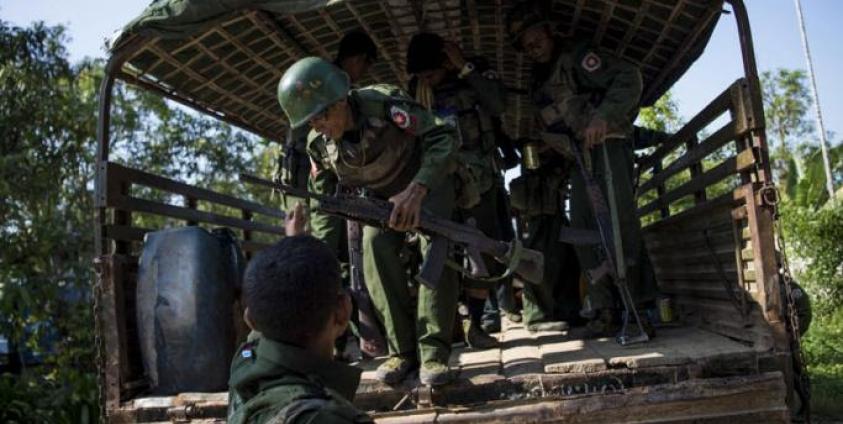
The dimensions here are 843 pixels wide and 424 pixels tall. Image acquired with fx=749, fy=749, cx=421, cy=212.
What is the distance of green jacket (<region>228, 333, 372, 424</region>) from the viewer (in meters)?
1.46

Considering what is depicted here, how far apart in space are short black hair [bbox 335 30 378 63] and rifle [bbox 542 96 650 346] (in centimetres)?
124

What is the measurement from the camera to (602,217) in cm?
407

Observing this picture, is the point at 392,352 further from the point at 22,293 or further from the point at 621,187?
the point at 22,293

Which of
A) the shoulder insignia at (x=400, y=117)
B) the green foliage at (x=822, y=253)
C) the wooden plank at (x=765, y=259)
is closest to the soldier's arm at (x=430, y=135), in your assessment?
the shoulder insignia at (x=400, y=117)

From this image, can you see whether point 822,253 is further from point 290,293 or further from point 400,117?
point 290,293

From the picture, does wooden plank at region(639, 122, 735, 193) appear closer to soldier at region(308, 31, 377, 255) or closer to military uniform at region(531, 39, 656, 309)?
military uniform at region(531, 39, 656, 309)

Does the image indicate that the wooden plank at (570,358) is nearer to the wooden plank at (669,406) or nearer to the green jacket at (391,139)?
the wooden plank at (669,406)

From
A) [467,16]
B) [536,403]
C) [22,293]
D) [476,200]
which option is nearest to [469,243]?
[476,200]

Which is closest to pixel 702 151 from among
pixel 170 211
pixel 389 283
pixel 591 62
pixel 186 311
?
pixel 591 62

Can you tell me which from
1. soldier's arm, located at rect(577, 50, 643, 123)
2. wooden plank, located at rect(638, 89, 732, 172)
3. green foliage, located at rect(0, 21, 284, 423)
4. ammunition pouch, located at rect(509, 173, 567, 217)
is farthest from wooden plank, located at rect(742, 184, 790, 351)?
green foliage, located at rect(0, 21, 284, 423)

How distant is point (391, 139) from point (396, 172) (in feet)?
0.58

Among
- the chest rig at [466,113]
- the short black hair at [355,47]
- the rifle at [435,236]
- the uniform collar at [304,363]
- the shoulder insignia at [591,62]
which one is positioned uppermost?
the short black hair at [355,47]

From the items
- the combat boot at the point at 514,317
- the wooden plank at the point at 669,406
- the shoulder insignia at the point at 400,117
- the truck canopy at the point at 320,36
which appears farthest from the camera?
the combat boot at the point at 514,317

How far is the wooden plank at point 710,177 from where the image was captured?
3340mm
